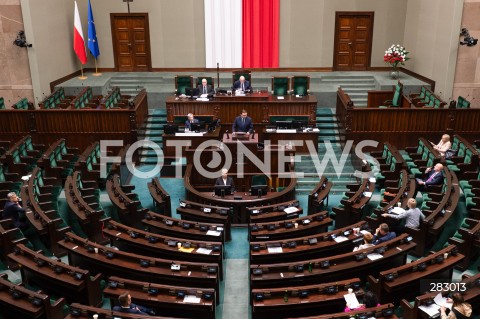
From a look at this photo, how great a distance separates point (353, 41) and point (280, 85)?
15.9 feet

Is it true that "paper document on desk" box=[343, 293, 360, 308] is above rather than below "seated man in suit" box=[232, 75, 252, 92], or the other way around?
below

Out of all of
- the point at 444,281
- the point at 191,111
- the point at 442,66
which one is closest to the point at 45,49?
the point at 191,111

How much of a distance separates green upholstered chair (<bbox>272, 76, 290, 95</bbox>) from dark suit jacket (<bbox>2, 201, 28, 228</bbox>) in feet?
26.4

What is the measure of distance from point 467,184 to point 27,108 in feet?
37.2

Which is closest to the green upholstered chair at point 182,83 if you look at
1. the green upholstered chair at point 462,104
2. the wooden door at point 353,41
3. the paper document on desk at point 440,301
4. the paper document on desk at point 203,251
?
the wooden door at point 353,41

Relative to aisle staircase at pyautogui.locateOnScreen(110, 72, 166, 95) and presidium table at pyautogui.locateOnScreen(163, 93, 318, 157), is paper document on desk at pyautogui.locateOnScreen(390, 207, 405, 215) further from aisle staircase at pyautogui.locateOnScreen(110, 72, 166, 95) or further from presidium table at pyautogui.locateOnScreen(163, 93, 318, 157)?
aisle staircase at pyautogui.locateOnScreen(110, 72, 166, 95)

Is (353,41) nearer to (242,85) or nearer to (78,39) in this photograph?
(242,85)

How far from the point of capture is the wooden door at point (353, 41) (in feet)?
55.9

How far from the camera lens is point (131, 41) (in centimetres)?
1747

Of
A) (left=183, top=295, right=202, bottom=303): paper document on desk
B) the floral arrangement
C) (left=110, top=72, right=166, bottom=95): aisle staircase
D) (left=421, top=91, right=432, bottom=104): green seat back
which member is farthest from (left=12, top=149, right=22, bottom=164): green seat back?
the floral arrangement

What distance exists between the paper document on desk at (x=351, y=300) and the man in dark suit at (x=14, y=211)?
5.61m

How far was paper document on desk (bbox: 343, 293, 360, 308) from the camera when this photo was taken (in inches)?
235

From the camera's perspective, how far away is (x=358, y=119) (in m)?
12.6

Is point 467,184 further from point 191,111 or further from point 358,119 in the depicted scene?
point 191,111
